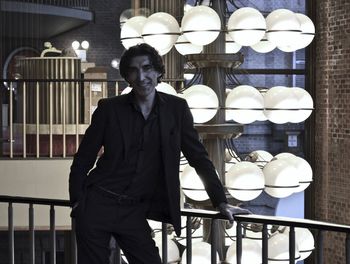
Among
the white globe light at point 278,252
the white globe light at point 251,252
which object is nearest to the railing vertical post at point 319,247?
the white globe light at point 251,252

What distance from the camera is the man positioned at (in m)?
2.89

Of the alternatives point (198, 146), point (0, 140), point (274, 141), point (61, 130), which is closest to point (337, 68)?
point (274, 141)

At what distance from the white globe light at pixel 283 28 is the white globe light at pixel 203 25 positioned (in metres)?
0.41

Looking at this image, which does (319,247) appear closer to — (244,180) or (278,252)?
(244,180)

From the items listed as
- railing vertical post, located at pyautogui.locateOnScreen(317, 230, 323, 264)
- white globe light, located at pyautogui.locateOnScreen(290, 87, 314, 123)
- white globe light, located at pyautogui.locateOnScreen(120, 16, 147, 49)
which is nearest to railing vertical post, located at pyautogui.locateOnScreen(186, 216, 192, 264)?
railing vertical post, located at pyautogui.locateOnScreen(317, 230, 323, 264)

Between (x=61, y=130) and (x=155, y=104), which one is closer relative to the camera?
(x=155, y=104)

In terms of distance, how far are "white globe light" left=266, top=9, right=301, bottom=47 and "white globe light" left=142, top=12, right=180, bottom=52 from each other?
638mm

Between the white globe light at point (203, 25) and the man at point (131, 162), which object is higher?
the white globe light at point (203, 25)

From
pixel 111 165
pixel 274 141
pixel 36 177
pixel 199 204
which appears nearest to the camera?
pixel 111 165

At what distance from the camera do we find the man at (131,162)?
2.89m

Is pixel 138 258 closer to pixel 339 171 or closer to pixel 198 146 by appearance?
pixel 198 146

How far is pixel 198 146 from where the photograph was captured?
3031 mm

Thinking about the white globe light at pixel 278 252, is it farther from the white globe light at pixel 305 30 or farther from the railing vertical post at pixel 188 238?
the railing vertical post at pixel 188 238

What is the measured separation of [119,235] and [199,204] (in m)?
2.32
